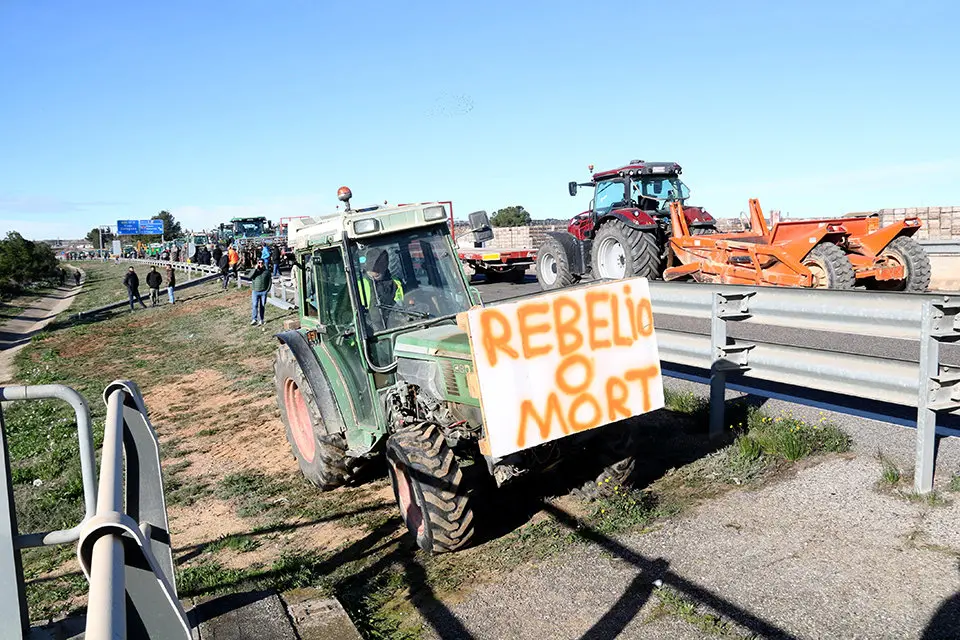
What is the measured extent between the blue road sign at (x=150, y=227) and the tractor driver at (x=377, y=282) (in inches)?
3890

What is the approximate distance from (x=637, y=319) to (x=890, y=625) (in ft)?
7.13

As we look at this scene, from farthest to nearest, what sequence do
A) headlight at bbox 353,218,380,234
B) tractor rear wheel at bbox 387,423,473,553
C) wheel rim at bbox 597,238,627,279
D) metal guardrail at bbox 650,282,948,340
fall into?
wheel rim at bbox 597,238,627,279, headlight at bbox 353,218,380,234, tractor rear wheel at bbox 387,423,473,553, metal guardrail at bbox 650,282,948,340

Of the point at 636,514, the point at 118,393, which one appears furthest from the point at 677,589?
the point at 118,393

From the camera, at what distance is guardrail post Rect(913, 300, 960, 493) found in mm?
4305

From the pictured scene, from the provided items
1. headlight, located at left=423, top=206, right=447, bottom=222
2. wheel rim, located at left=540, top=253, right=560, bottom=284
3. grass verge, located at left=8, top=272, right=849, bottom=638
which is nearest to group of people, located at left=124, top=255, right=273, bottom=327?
wheel rim, located at left=540, top=253, right=560, bottom=284

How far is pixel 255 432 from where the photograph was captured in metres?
9.02

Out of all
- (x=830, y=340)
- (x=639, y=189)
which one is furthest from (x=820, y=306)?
(x=639, y=189)

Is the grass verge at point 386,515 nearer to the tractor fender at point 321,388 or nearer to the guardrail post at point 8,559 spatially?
the tractor fender at point 321,388

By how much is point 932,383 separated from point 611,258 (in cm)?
1017

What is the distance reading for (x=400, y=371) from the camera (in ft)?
17.8

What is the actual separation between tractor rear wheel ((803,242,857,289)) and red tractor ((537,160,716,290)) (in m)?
2.74

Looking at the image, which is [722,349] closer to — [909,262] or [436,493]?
[436,493]

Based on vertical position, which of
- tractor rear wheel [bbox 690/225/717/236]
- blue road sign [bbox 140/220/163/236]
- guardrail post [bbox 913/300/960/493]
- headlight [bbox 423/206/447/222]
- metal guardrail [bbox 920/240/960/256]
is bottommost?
guardrail post [bbox 913/300/960/493]

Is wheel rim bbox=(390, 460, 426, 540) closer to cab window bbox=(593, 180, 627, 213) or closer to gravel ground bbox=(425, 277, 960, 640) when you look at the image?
gravel ground bbox=(425, 277, 960, 640)
